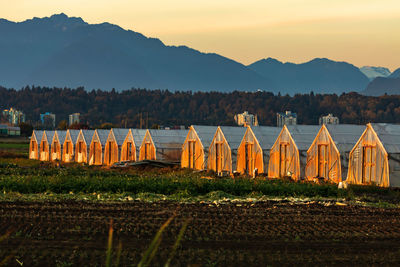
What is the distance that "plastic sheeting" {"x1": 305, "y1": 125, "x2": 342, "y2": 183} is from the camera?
36.9m

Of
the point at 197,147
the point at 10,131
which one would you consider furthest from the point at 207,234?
the point at 10,131

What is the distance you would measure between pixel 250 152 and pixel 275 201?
68.6ft

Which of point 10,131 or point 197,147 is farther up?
point 197,147

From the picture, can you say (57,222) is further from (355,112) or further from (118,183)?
(355,112)

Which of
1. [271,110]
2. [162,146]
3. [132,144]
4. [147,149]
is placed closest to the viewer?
[162,146]

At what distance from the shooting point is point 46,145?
267 feet

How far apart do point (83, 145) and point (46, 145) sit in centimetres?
1292

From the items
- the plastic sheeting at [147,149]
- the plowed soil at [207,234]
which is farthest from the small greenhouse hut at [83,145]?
the plowed soil at [207,234]

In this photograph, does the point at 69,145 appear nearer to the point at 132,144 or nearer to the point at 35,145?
the point at 35,145

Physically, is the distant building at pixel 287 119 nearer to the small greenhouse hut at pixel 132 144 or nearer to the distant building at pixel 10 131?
the distant building at pixel 10 131

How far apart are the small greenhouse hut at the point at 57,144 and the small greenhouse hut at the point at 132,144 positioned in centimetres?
1684

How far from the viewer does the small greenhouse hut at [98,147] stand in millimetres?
65812

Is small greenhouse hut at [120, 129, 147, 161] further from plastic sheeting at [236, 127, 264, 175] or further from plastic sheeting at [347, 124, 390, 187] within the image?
plastic sheeting at [347, 124, 390, 187]

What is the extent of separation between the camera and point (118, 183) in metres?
29.6
